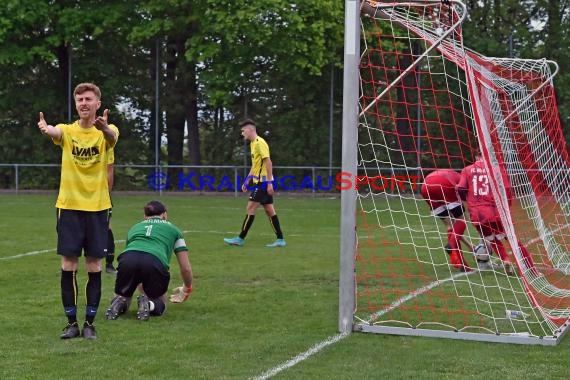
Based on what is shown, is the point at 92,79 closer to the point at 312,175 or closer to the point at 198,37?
the point at 198,37

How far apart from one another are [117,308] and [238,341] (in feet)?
4.38

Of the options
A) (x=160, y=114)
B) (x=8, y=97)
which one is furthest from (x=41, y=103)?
(x=160, y=114)

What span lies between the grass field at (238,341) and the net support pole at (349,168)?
26cm

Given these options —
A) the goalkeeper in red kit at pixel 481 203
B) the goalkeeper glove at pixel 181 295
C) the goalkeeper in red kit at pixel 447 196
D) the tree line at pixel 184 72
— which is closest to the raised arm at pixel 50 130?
the goalkeeper glove at pixel 181 295

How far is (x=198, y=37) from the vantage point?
88.6 ft

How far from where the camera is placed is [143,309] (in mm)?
6797

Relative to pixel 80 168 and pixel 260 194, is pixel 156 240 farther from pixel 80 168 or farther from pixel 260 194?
pixel 260 194

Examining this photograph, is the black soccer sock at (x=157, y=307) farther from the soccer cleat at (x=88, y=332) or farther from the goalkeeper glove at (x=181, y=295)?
the soccer cleat at (x=88, y=332)

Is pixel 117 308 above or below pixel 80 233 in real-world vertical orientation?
below

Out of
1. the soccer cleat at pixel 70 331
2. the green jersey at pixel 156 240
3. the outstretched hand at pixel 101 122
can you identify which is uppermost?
the outstretched hand at pixel 101 122

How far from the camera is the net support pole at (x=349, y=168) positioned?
6402mm

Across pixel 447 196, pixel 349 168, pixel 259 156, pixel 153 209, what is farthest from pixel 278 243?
pixel 349 168

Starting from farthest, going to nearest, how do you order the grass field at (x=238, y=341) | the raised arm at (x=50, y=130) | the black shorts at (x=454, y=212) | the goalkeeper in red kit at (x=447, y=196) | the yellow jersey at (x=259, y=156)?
the yellow jersey at (x=259, y=156) < the black shorts at (x=454, y=212) < the goalkeeper in red kit at (x=447, y=196) < the raised arm at (x=50, y=130) < the grass field at (x=238, y=341)

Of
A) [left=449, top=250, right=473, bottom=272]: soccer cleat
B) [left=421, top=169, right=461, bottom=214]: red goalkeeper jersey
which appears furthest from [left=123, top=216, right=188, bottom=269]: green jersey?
[left=449, top=250, right=473, bottom=272]: soccer cleat
